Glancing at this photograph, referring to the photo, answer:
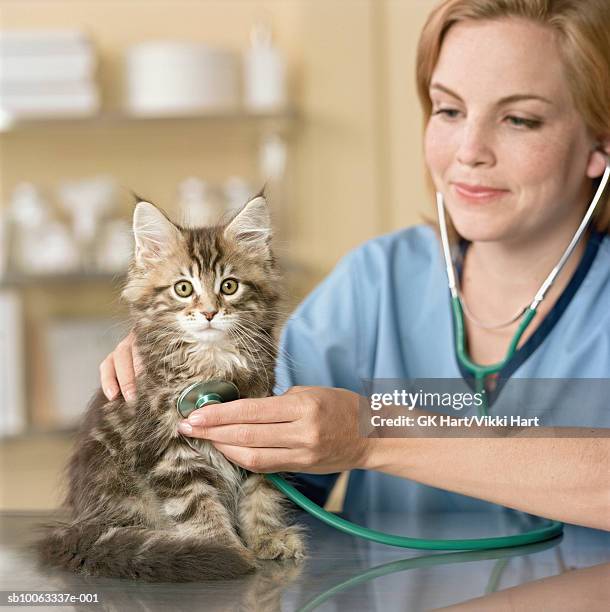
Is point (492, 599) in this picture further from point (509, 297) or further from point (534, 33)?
point (534, 33)

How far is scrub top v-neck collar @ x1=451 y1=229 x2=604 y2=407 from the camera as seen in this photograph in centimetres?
151

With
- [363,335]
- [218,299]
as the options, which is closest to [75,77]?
[363,335]

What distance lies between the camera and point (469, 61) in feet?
4.76

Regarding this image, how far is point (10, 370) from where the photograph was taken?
9.68 ft

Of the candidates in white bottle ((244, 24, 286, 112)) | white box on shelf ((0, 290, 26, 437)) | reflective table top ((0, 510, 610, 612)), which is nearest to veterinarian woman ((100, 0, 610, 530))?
reflective table top ((0, 510, 610, 612))

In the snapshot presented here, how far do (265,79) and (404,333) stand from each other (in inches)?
63.6

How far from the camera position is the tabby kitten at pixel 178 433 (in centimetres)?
104

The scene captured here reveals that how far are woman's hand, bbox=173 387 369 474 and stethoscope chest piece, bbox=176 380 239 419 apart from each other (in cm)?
1

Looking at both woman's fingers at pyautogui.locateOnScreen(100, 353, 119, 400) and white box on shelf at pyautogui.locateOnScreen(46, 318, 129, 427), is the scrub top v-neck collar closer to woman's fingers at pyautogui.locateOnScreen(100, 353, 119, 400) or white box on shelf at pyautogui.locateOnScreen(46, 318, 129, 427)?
woman's fingers at pyautogui.locateOnScreen(100, 353, 119, 400)

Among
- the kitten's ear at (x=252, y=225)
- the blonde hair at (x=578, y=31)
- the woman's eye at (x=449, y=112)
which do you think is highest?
the blonde hair at (x=578, y=31)

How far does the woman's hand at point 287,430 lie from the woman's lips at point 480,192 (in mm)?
478

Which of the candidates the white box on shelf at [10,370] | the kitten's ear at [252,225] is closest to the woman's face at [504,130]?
the kitten's ear at [252,225]

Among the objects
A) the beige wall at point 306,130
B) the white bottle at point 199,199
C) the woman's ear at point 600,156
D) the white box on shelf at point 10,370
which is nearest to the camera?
the woman's ear at point 600,156

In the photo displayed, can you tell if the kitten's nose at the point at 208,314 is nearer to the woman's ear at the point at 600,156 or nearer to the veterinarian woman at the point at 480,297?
the veterinarian woman at the point at 480,297
